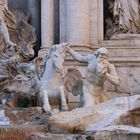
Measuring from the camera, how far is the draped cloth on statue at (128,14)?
1809cm

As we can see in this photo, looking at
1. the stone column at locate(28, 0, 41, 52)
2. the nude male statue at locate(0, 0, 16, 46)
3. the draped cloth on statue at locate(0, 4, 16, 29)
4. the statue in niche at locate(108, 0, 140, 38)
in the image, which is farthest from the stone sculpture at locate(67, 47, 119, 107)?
the stone column at locate(28, 0, 41, 52)

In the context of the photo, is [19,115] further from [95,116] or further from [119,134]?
[119,134]

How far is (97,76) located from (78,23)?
12.3ft

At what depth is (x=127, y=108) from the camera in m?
12.8

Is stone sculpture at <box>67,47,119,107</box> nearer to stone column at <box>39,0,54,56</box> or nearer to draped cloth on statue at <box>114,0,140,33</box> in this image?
stone column at <box>39,0,54,56</box>

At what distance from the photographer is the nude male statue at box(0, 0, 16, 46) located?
17.3m

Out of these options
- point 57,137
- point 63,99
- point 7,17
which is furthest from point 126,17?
point 57,137

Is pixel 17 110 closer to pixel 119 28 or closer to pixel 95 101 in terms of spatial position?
pixel 95 101

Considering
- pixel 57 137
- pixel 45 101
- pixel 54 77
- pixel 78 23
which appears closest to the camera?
pixel 57 137

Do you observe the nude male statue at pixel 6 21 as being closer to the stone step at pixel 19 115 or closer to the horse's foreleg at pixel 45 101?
the horse's foreleg at pixel 45 101

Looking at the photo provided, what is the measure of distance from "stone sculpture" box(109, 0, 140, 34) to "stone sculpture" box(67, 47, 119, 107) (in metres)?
3.95

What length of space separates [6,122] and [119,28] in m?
6.15

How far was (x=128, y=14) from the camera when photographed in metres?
18.1

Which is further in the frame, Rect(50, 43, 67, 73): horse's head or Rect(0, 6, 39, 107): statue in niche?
Rect(0, 6, 39, 107): statue in niche
